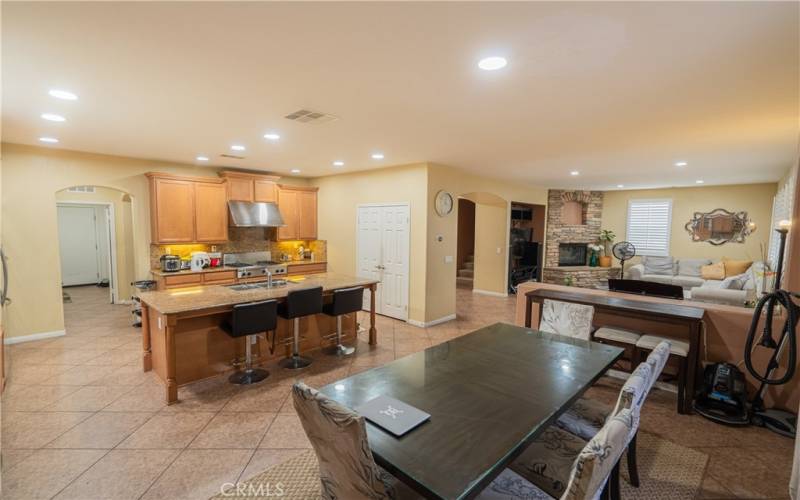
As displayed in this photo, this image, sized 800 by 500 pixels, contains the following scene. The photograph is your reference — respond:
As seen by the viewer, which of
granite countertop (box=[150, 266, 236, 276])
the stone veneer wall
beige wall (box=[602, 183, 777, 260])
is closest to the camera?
granite countertop (box=[150, 266, 236, 276])

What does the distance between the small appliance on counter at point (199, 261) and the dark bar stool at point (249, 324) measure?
8.33 ft

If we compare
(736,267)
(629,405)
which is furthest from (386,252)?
(736,267)

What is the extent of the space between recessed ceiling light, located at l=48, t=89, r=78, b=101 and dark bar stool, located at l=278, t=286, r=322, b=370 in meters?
2.33

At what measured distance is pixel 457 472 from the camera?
1.28 meters

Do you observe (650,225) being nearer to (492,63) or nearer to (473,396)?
(492,63)

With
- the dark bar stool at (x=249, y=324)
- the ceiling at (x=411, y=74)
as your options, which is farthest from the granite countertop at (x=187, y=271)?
the dark bar stool at (x=249, y=324)

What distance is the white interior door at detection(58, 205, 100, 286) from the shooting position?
28.0ft

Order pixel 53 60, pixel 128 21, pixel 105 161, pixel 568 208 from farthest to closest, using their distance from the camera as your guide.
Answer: pixel 568 208 → pixel 105 161 → pixel 53 60 → pixel 128 21

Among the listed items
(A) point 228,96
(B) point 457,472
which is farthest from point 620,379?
(A) point 228,96

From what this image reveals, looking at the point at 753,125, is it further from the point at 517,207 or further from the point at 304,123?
the point at 517,207

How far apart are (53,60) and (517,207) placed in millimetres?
8156

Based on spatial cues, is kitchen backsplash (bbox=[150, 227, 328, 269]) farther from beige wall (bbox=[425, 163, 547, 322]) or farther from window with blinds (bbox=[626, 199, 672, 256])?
window with blinds (bbox=[626, 199, 672, 256])

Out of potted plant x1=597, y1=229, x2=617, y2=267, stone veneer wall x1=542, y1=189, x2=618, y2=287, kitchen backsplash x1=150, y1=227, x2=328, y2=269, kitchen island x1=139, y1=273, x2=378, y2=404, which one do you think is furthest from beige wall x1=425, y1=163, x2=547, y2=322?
potted plant x1=597, y1=229, x2=617, y2=267

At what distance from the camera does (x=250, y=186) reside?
20.7 feet
